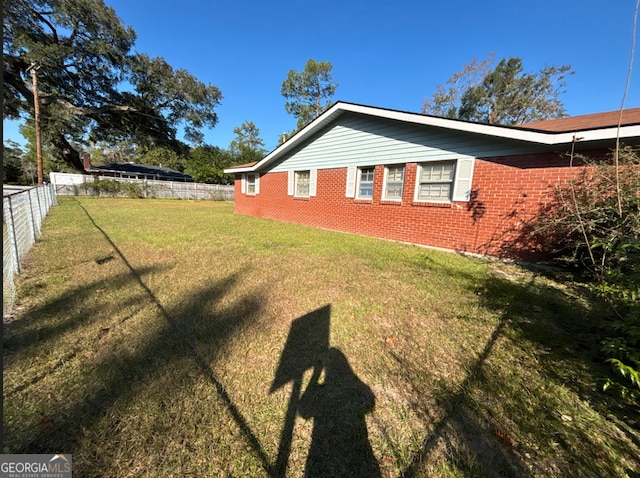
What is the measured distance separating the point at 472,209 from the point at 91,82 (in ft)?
96.0

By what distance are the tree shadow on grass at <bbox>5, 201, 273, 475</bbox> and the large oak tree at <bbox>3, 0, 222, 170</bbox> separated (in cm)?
2324

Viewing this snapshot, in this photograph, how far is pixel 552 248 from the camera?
555cm

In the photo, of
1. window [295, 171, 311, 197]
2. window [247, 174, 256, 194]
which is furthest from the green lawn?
window [247, 174, 256, 194]

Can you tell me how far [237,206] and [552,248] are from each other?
13.0m

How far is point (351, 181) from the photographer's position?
8836 mm

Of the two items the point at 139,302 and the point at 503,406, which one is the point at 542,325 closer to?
the point at 503,406

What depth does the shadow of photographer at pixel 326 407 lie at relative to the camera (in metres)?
1.84

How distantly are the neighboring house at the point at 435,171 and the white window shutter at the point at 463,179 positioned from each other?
2 cm

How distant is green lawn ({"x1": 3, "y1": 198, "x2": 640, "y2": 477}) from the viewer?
188 cm

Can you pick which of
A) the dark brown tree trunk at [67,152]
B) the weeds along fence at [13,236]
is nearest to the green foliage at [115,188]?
the dark brown tree trunk at [67,152]

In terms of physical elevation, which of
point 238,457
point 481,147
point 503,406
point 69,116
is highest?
point 69,116

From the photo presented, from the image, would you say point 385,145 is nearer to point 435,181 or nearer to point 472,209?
point 435,181

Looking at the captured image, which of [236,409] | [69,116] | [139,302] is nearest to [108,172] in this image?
[69,116]

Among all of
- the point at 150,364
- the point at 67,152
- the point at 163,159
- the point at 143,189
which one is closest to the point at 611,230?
the point at 150,364
